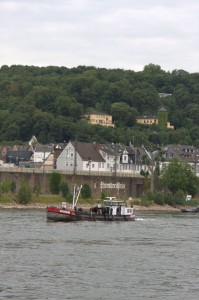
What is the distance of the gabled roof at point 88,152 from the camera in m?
181

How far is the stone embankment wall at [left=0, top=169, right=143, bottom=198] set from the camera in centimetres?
14812

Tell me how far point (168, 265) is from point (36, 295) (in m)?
15.0

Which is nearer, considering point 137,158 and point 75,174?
point 75,174

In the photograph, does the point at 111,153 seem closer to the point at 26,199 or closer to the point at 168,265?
the point at 26,199

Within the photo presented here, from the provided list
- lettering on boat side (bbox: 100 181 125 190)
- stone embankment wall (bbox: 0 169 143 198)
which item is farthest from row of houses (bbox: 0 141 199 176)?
lettering on boat side (bbox: 100 181 125 190)

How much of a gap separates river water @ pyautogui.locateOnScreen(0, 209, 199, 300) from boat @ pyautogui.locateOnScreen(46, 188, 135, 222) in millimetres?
5793

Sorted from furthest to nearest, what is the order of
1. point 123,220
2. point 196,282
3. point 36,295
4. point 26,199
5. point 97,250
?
point 26,199 < point 123,220 < point 97,250 < point 196,282 < point 36,295

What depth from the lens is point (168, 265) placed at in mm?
63906

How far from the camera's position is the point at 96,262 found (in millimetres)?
64125

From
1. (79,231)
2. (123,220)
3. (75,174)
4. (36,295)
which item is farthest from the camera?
(75,174)

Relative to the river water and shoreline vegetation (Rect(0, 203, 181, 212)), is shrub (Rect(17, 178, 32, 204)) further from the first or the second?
the river water

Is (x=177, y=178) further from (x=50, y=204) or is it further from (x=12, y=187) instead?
(x=12, y=187)

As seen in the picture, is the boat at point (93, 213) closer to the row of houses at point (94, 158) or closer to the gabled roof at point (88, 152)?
the row of houses at point (94, 158)

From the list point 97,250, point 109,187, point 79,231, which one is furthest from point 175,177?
point 97,250
